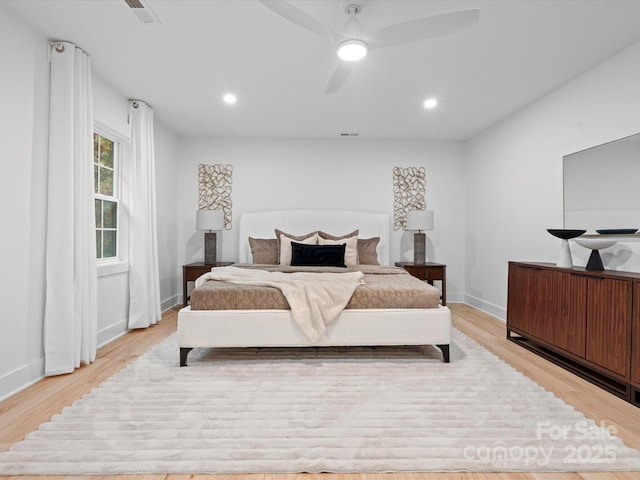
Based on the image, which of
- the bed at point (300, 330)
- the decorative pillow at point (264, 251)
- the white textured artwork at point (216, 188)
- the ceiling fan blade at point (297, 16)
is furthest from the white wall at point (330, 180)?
the ceiling fan blade at point (297, 16)

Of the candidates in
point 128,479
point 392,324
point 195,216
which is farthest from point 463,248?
point 128,479

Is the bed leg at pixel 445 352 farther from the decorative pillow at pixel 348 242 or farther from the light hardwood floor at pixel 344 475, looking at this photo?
the decorative pillow at pixel 348 242

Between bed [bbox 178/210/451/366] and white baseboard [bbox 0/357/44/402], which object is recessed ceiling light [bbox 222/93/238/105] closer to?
bed [bbox 178/210/451/366]

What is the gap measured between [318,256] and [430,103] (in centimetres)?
213

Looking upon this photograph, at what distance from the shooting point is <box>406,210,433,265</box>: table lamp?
5.05 metres

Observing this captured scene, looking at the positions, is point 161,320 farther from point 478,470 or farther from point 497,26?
point 497,26

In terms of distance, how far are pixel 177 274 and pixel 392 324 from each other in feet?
12.1

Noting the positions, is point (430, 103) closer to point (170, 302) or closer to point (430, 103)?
point (430, 103)

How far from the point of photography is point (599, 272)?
8.56ft

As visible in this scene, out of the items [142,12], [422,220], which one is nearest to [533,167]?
[422,220]

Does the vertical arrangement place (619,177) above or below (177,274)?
Result: above

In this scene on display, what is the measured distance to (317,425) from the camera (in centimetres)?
191

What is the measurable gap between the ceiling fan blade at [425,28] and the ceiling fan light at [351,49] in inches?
2.7

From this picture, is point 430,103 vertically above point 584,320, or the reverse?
point 430,103
